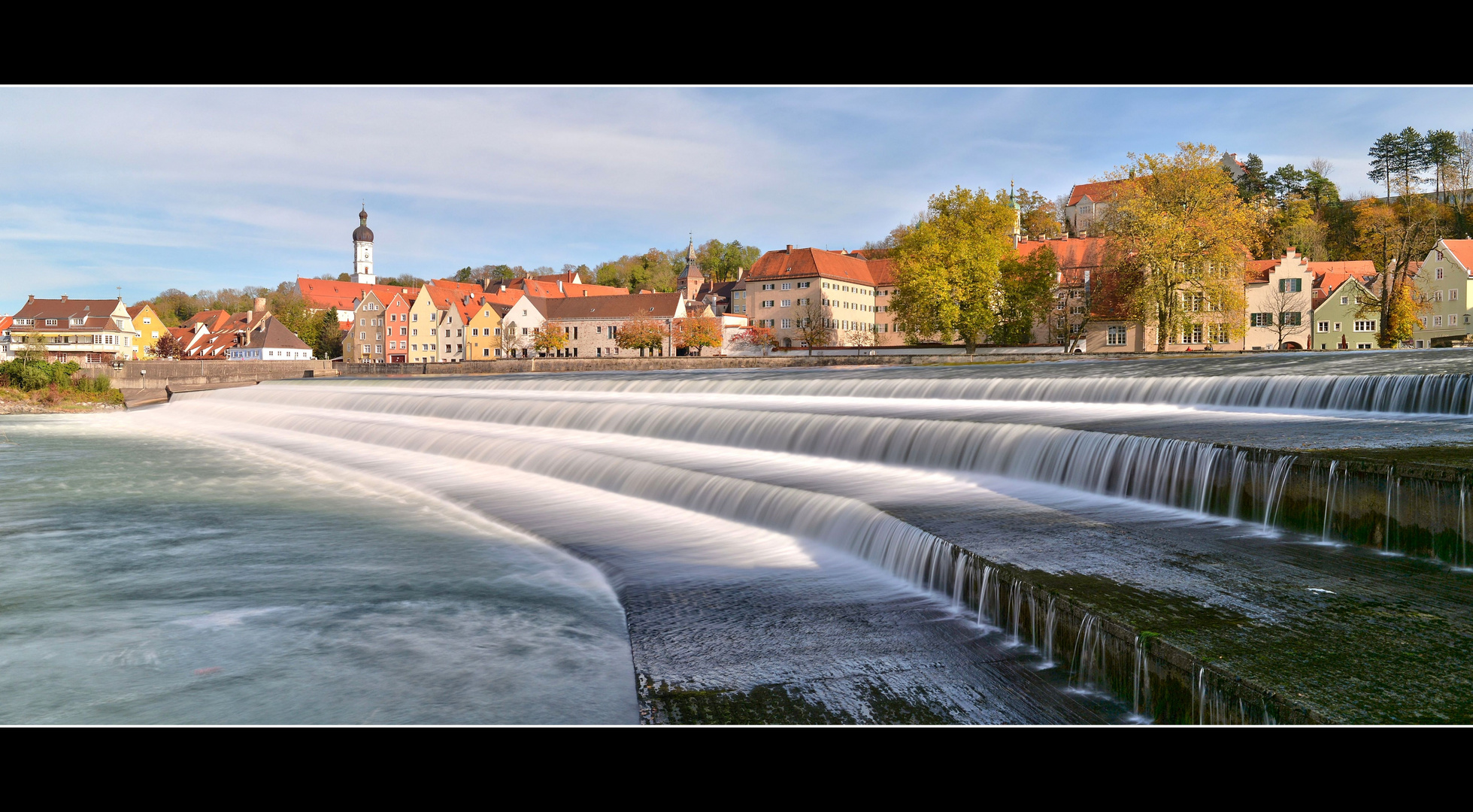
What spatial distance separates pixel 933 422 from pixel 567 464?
16.1 feet

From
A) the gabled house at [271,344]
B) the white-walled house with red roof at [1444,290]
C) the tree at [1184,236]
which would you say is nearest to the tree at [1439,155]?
the white-walled house with red roof at [1444,290]

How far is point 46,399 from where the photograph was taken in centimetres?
3312

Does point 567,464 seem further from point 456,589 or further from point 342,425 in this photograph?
point 342,425

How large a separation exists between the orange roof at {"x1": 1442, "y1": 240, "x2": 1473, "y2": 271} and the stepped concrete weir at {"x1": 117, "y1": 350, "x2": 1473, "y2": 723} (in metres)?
36.8

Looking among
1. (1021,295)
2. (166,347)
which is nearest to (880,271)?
(1021,295)

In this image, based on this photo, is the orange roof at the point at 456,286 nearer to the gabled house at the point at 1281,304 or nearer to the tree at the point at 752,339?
the tree at the point at 752,339

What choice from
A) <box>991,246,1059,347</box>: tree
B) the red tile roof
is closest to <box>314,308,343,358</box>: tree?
the red tile roof

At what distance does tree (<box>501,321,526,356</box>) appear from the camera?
8944 cm

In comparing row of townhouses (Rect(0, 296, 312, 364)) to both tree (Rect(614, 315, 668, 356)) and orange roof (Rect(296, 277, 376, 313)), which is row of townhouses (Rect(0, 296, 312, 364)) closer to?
orange roof (Rect(296, 277, 376, 313))

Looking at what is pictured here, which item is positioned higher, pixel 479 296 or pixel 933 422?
pixel 479 296

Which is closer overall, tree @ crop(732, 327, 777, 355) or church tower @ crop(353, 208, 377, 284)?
tree @ crop(732, 327, 777, 355)
